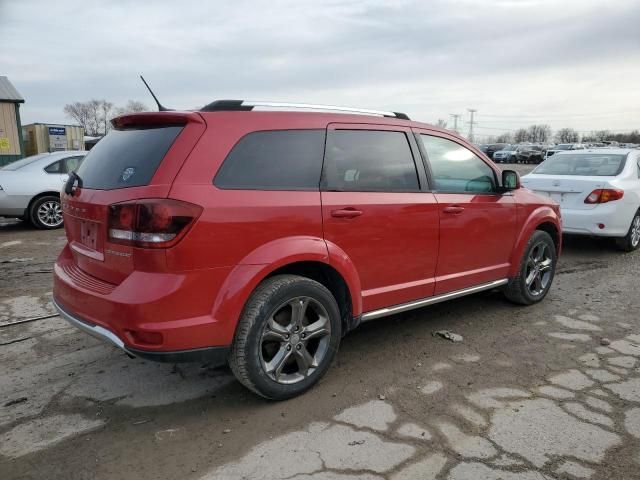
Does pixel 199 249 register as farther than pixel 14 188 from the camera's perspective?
No

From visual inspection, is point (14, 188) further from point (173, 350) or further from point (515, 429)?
point (515, 429)

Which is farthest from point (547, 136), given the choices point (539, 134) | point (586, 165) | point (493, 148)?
point (586, 165)

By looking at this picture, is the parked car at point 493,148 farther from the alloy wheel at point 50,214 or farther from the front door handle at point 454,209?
the front door handle at point 454,209

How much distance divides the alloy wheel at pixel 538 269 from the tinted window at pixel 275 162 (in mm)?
2696

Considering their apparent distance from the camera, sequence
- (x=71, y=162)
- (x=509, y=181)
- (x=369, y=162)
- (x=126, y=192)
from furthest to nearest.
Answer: (x=71, y=162) < (x=509, y=181) < (x=369, y=162) < (x=126, y=192)

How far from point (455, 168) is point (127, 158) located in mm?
2549

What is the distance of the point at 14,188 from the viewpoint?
9.00 meters

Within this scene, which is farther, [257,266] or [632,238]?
[632,238]

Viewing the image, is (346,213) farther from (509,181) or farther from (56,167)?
(56,167)

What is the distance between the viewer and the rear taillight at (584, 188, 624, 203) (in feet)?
23.1

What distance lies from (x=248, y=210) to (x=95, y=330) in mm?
1094

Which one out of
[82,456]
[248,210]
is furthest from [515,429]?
[82,456]

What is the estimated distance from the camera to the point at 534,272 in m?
5.00

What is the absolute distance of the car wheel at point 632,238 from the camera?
24.8ft
